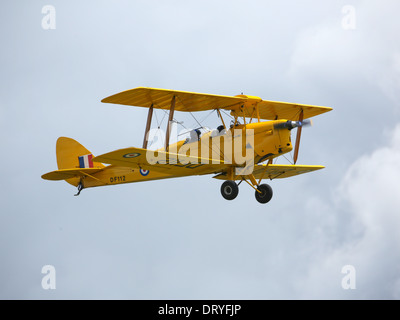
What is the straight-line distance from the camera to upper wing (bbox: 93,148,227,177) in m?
16.4

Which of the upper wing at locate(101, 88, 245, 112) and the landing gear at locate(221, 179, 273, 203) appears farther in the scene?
the landing gear at locate(221, 179, 273, 203)

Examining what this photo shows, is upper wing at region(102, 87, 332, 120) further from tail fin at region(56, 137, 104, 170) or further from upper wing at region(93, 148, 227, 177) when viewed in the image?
tail fin at region(56, 137, 104, 170)

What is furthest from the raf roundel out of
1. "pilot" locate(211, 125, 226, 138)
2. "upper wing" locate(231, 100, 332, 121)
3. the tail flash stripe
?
the tail flash stripe

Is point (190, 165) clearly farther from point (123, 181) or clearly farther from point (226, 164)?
point (123, 181)

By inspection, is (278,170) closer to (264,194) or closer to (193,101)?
(264,194)

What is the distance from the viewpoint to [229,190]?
59.6ft

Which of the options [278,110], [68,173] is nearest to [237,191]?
[278,110]

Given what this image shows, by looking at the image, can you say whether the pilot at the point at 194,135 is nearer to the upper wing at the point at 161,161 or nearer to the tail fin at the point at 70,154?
the upper wing at the point at 161,161

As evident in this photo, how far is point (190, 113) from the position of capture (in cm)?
1878

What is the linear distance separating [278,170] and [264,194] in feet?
5.56

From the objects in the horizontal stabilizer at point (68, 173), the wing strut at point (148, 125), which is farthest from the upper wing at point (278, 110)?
the horizontal stabilizer at point (68, 173)

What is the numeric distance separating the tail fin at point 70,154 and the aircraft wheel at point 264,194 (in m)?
6.06

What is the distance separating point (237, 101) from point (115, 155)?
4012mm

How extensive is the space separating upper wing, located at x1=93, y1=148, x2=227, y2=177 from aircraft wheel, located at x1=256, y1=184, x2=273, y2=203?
4.38 ft
